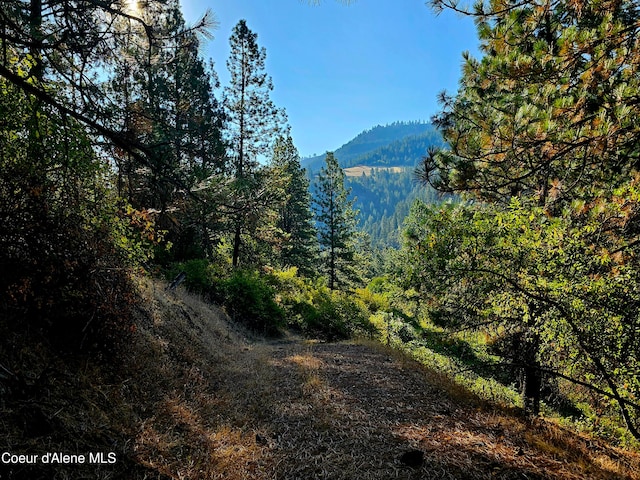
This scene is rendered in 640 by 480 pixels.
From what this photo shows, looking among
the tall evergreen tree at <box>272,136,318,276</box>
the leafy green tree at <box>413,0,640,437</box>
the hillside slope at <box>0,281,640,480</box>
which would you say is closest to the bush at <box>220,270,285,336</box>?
the hillside slope at <box>0,281,640,480</box>

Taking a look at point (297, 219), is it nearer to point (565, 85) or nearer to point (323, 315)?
point (323, 315)

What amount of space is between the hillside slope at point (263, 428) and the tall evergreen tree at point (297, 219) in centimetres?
2117

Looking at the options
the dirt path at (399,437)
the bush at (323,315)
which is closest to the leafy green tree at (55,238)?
the dirt path at (399,437)

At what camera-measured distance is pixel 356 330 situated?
598 inches

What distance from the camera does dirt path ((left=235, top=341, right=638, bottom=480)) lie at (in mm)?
3178

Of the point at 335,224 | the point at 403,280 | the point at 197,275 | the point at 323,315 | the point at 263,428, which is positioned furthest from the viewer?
the point at 335,224

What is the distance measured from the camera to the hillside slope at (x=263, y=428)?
2.73m

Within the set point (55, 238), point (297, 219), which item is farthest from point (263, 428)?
point (297, 219)

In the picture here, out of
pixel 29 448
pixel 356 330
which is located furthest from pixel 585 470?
pixel 356 330

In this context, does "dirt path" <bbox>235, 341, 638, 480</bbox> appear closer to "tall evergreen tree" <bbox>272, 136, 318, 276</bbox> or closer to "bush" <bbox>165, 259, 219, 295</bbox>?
"bush" <bbox>165, 259, 219, 295</bbox>

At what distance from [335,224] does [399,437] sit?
23.2 meters

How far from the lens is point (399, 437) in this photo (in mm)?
3848

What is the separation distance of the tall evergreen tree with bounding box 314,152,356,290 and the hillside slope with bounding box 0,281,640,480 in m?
20.7

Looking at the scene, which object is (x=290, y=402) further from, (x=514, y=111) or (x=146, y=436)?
(x=514, y=111)
